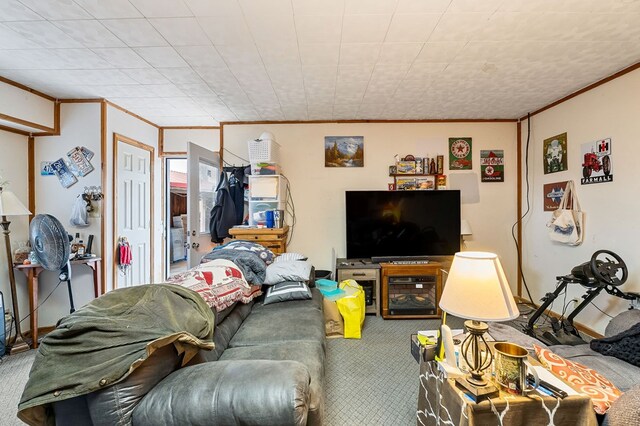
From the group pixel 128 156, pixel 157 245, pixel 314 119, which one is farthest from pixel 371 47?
pixel 157 245

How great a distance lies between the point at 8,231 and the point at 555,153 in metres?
5.72

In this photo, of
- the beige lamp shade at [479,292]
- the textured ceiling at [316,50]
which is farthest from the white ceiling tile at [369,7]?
the beige lamp shade at [479,292]

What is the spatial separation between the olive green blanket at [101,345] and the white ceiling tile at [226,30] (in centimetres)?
173

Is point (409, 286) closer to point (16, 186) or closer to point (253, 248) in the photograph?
point (253, 248)

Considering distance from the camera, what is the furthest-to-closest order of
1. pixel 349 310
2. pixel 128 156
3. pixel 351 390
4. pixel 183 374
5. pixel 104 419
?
pixel 128 156, pixel 349 310, pixel 351 390, pixel 183 374, pixel 104 419

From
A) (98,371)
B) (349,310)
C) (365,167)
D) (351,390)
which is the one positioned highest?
(365,167)

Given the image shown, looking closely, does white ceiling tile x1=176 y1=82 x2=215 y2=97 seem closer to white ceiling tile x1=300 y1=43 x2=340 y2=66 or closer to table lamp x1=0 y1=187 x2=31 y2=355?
white ceiling tile x1=300 y1=43 x2=340 y2=66

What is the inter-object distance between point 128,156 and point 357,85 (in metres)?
2.92

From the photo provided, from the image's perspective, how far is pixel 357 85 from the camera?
2.84 metres

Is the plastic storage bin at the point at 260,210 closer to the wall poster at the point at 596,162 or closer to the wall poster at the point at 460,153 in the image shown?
the wall poster at the point at 460,153

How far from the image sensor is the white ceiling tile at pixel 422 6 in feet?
5.58

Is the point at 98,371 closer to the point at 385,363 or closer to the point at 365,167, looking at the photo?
the point at 385,363

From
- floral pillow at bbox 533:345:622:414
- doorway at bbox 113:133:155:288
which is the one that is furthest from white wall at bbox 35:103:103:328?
floral pillow at bbox 533:345:622:414

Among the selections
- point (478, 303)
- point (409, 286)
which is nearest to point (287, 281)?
point (409, 286)
